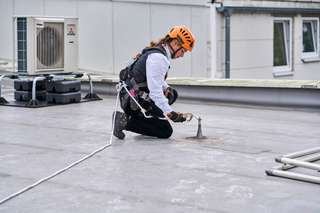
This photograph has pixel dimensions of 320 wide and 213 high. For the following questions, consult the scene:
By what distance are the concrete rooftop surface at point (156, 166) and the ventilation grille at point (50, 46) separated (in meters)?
1.63

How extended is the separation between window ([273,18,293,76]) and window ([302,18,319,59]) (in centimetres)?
114

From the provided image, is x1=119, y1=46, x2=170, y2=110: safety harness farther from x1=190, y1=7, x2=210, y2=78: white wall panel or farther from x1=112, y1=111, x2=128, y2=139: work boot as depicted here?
x1=190, y1=7, x2=210, y2=78: white wall panel

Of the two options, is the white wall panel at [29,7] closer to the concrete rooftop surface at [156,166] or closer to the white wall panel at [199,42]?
the white wall panel at [199,42]

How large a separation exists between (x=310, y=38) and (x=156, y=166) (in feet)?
47.4

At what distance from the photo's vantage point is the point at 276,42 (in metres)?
15.7

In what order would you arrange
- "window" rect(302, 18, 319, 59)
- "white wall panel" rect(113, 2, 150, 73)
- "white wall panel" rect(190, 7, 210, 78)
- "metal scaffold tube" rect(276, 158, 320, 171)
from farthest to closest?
1. "window" rect(302, 18, 319, 59)
2. "white wall panel" rect(113, 2, 150, 73)
3. "white wall panel" rect(190, 7, 210, 78)
4. "metal scaffold tube" rect(276, 158, 320, 171)

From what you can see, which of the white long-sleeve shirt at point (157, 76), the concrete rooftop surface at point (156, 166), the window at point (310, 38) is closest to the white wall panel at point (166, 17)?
the window at point (310, 38)


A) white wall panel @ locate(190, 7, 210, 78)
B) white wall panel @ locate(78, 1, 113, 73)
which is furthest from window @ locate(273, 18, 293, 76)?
white wall panel @ locate(78, 1, 113, 73)

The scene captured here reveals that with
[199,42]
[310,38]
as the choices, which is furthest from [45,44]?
[310,38]

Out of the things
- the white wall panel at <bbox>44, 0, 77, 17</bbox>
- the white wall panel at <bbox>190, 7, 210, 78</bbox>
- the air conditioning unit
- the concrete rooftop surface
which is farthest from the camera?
the white wall panel at <bbox>44, 0, 77, 17</bbox>

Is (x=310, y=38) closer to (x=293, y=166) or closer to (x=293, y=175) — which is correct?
(x=293, y=166)

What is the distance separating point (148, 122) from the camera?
568cm

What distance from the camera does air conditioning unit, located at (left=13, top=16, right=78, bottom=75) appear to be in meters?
8.52

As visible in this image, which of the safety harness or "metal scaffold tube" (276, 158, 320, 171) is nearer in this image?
"metal scaffold tube" (276, 158, 320, 171)
